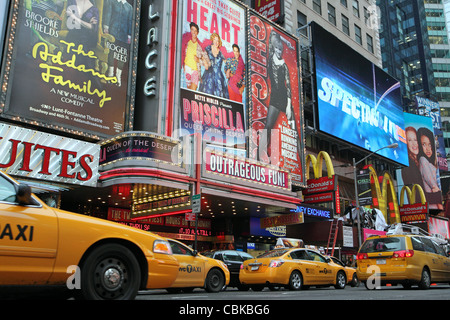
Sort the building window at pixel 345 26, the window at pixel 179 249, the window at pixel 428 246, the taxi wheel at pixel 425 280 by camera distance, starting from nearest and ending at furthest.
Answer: the window at pixel 179 249 < the taxi wheel at pixel 425 280 < the window at pixel 428 246 < the building window at pixel 345 26

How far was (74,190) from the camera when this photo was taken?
20.3 meters

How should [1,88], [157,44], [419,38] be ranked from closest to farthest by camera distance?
[1,88] < [157,44] < [419,38]

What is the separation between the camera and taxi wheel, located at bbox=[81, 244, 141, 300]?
17.9 ft

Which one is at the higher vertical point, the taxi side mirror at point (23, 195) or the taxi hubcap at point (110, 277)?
the taxi side mirror at point (23, 195)

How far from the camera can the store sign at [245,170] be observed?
21859mm

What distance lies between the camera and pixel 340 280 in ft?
54.3

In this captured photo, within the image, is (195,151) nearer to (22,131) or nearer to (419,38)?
(22,131)

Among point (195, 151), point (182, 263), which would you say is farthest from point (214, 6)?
point (182, 263)

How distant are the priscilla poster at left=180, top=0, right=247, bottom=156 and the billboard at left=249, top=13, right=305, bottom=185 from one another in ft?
3.83

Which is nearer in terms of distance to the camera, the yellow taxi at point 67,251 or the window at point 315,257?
the yellow taxi at point 67,251

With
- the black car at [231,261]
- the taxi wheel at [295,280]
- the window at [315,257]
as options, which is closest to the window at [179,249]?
the taxi wheel at [295,280]

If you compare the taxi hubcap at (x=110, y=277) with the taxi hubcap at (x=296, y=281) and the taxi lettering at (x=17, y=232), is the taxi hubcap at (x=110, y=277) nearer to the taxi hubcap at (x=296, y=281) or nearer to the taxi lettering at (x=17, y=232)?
the taxi lettering at (x=17, y=232)

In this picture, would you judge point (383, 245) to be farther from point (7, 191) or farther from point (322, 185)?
point (322, 185)
